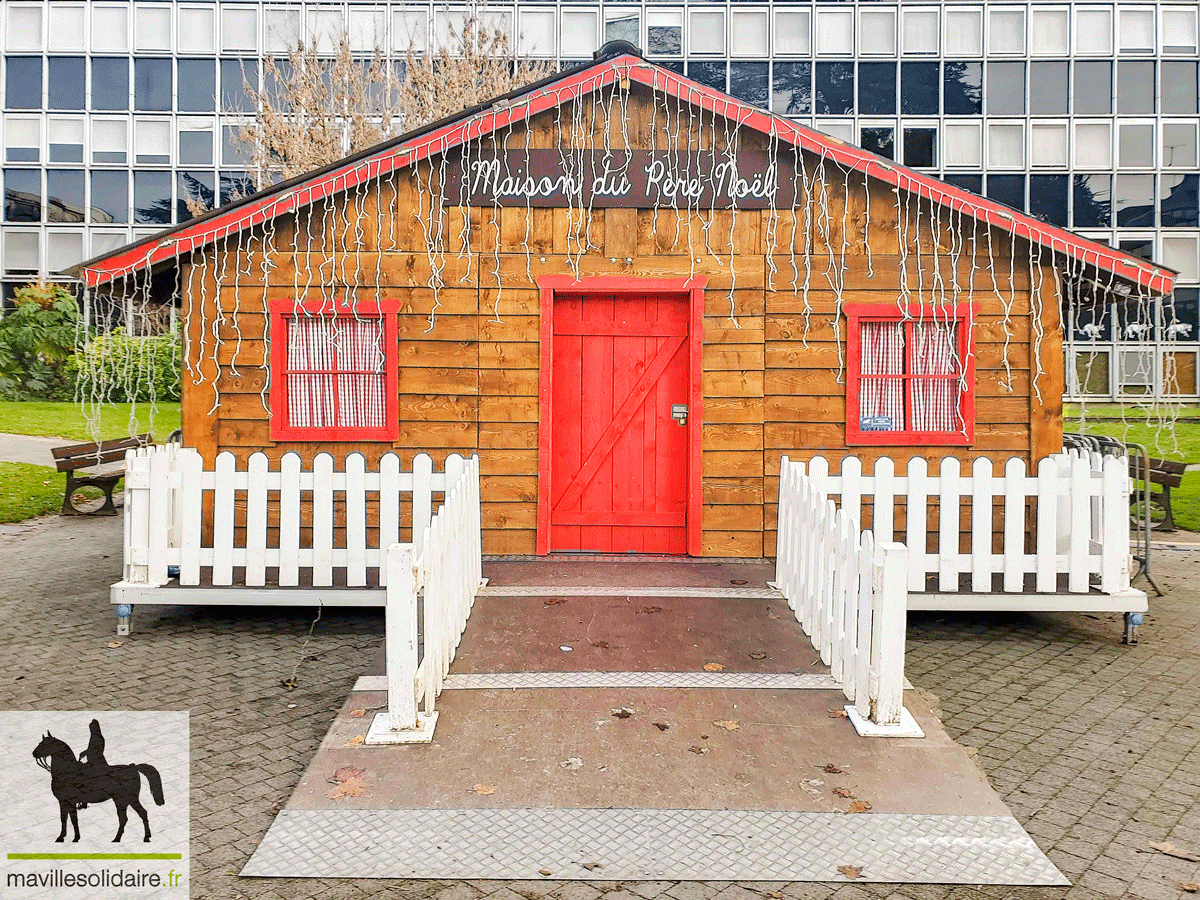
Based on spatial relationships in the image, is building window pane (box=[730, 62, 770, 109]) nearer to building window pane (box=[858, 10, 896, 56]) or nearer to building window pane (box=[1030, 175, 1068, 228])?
building window pane (box=[858, 10, 896, 56])

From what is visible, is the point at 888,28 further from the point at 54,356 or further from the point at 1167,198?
the point at 54,356

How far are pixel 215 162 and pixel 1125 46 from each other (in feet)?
82.4

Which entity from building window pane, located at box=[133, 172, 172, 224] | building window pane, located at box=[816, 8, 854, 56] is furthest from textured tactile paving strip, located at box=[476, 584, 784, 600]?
building window pane, located at box=[133, 172, 172, 224]

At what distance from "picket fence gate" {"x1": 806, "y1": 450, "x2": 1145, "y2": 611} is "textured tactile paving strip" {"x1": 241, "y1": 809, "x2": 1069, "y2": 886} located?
3286mm

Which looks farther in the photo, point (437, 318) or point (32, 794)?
point (437, 318)

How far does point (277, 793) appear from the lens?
14.0 ft

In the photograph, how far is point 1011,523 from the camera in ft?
23.0

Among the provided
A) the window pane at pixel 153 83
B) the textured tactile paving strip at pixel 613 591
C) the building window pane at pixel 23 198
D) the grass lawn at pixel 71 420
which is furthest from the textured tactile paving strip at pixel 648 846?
the building window pane at pixel 23 198

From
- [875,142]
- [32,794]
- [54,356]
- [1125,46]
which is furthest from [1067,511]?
[54,356]

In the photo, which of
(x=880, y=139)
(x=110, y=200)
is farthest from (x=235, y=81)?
(x=880, y=139)

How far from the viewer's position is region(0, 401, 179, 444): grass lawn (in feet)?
69.1

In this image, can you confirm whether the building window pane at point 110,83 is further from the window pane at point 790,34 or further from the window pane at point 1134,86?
the window pane at point 1134,86

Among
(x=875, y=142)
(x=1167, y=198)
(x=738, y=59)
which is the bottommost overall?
(x=1167, y=198)

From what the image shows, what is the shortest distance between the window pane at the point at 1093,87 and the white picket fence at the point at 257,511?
25.0m
